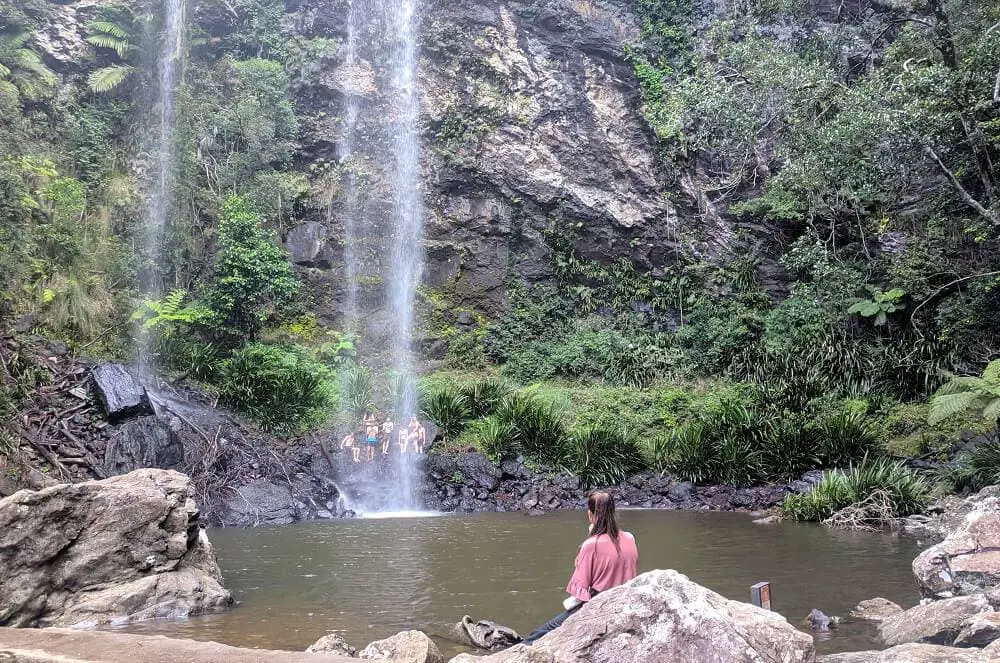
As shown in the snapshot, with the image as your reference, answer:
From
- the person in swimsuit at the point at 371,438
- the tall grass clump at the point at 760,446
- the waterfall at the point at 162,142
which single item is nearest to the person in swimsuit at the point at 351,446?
the person in swimsuit at the point at 371,438

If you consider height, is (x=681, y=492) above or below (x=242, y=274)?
below

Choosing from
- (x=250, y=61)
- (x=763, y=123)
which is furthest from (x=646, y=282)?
(x=250, y=61)

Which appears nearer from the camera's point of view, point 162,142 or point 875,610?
point 875,610

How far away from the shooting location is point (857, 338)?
18.2 meters

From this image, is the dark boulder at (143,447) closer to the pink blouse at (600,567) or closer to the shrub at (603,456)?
the shrub at (603,456)

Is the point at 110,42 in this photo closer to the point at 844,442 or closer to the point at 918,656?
the point at 844,442

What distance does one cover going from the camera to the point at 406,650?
4691 mm

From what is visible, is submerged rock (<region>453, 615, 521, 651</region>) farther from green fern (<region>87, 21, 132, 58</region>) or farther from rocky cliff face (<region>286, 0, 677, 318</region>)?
green fern (<region>87, 21, 132, 58</region>)

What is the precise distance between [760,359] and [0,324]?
16.3 metres

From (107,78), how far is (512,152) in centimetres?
1087

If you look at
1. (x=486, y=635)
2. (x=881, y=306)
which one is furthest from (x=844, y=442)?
(x=486, y=635)

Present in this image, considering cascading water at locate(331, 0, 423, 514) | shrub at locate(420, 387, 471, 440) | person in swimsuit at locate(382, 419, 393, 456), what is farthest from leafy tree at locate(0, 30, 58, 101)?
shrub at locate(420, 387, 471, 440)

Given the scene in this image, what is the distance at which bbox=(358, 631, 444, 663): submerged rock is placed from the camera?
461cm

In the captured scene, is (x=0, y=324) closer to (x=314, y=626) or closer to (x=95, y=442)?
(x=95, y=442)
